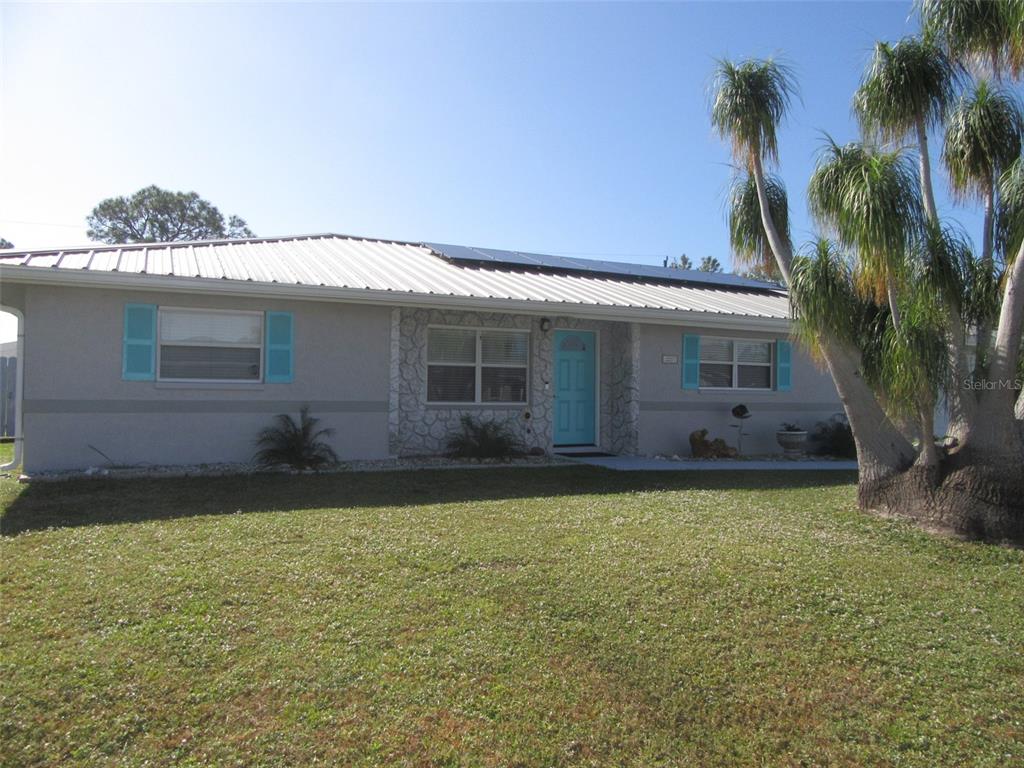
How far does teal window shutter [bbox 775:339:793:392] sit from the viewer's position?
14344 mm

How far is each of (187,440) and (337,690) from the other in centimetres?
748

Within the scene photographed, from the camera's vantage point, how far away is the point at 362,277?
11.4 metres

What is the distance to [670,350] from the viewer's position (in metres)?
13.3

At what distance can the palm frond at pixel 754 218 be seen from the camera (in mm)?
8938

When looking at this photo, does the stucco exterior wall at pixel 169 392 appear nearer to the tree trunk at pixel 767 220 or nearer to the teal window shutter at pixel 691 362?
the teal window shutter at pixel 691 362

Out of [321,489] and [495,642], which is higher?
[321,489]

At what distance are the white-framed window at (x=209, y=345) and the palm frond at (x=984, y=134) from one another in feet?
29.3

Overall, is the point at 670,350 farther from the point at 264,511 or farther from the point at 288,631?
the point at 288,631

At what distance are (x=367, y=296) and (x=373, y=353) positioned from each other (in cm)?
109

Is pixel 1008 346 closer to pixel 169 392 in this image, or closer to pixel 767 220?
pixel 767 220

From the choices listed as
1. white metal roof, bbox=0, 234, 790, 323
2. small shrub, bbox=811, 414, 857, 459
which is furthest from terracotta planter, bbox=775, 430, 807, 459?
white metal roof, bbox=0, 234, 790, 323

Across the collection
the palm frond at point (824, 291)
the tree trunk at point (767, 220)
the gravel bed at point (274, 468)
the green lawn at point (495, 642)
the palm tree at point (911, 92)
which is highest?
the palm tree at point (911, 92)

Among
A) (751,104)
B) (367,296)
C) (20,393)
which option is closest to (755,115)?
(751,104)

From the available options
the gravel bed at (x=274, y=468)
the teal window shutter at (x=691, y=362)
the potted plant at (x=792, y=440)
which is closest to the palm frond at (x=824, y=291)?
the gravel bed at (x=274, y=468)
